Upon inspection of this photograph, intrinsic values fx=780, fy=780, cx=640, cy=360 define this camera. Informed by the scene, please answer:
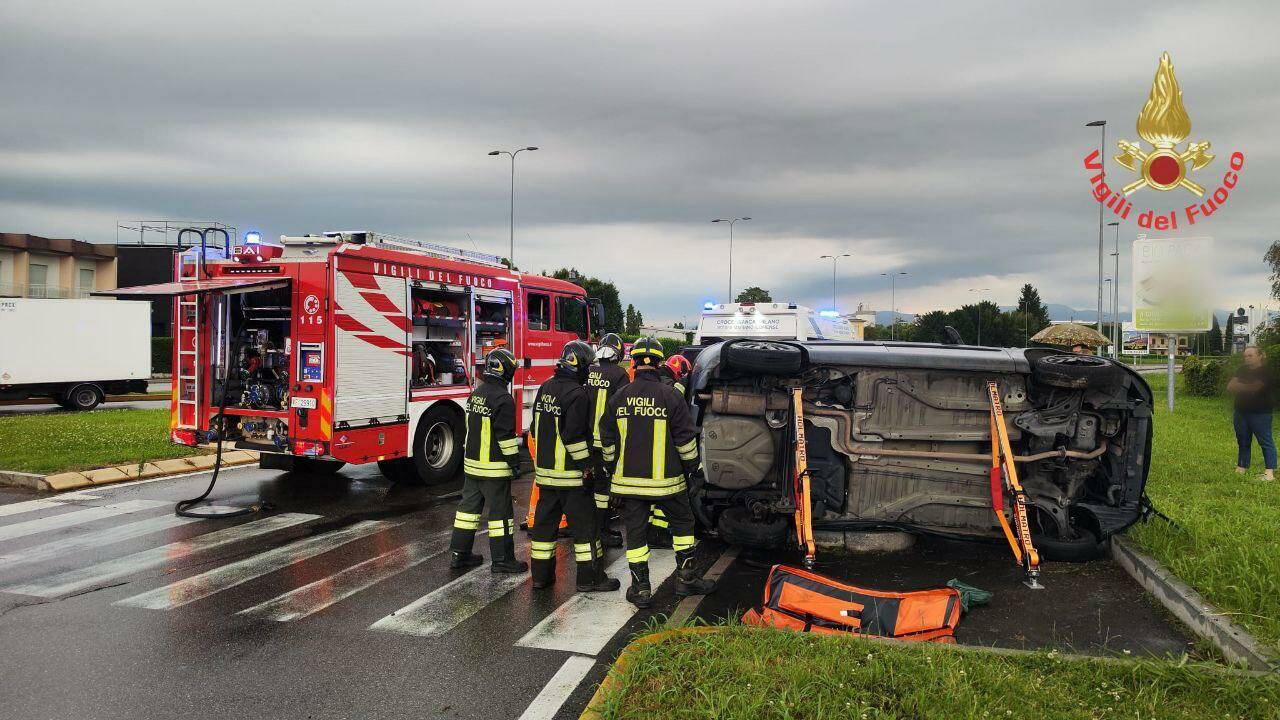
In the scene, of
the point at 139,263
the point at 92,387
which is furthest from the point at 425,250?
the point at 139,263

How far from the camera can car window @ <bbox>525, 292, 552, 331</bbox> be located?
37.6 ft

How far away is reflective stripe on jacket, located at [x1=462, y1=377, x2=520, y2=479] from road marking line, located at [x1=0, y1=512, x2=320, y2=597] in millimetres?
2569

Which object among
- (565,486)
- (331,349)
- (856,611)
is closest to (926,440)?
(856,611)

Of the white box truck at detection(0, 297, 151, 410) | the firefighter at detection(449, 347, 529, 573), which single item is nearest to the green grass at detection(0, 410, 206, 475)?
the white box truck at detection(0, 297, 151, 410)

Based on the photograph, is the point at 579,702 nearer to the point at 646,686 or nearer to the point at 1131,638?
the point at 646,686

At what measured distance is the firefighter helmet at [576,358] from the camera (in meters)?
5.72

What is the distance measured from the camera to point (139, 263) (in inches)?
1694

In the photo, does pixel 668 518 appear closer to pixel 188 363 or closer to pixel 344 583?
pixel 344 583

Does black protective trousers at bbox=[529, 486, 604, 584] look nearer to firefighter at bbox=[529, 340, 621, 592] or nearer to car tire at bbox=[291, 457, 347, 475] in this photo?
firefighter at bbox=[529, 340, 621, 592]

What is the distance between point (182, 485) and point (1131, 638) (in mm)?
9372

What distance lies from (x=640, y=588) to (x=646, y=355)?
1.57m

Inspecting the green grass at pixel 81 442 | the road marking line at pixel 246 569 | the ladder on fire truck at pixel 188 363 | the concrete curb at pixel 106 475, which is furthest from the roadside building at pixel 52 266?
the road marking line at pixel 246 569

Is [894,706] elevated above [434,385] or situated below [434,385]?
below

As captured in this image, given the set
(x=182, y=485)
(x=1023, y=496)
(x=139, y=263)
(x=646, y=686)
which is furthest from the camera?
(x=139, y=263)
